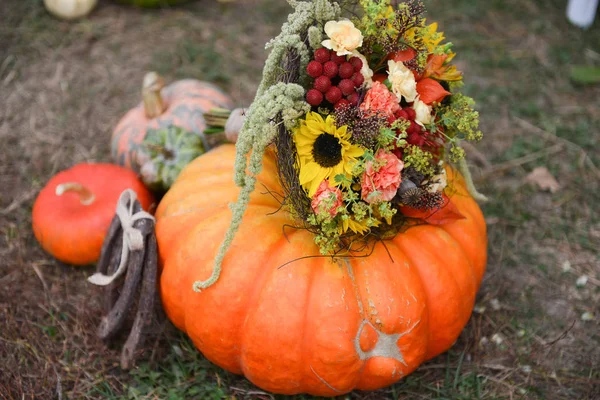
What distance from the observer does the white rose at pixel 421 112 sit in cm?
202

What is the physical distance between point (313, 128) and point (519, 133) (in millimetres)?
2275

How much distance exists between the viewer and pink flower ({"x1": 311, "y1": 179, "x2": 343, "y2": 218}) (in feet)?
6.27

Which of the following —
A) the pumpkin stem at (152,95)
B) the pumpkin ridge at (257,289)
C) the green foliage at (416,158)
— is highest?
the green foliage at (416,158)

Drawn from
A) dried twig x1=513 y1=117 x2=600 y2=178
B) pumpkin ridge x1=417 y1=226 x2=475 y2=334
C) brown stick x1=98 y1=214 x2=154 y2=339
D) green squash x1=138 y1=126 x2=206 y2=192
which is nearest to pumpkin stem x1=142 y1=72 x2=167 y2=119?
green squash x1=138 y1=126 x2=206 y2=192

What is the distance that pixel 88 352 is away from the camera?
2.52 metres

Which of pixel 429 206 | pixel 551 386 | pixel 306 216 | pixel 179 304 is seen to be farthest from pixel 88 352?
pixel 551 386

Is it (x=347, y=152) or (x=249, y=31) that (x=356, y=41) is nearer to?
(x=347, y=152)

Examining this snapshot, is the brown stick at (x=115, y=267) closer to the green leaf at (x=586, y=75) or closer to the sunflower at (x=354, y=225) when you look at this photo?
the sunflower at (x=354, y=225)

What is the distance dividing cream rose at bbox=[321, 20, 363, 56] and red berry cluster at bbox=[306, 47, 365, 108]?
1.6 inches

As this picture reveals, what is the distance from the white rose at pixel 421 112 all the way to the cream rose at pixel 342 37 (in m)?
0.31

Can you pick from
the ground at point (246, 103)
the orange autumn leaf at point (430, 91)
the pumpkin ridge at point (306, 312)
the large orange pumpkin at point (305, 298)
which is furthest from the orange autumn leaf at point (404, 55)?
the ground at point (246, 103)

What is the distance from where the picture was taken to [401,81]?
1.98m

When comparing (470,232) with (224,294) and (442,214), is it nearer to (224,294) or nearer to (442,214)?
(442,214)

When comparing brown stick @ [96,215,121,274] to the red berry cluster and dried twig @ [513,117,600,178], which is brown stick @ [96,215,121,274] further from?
dried twig @ [513,117,600,178]
